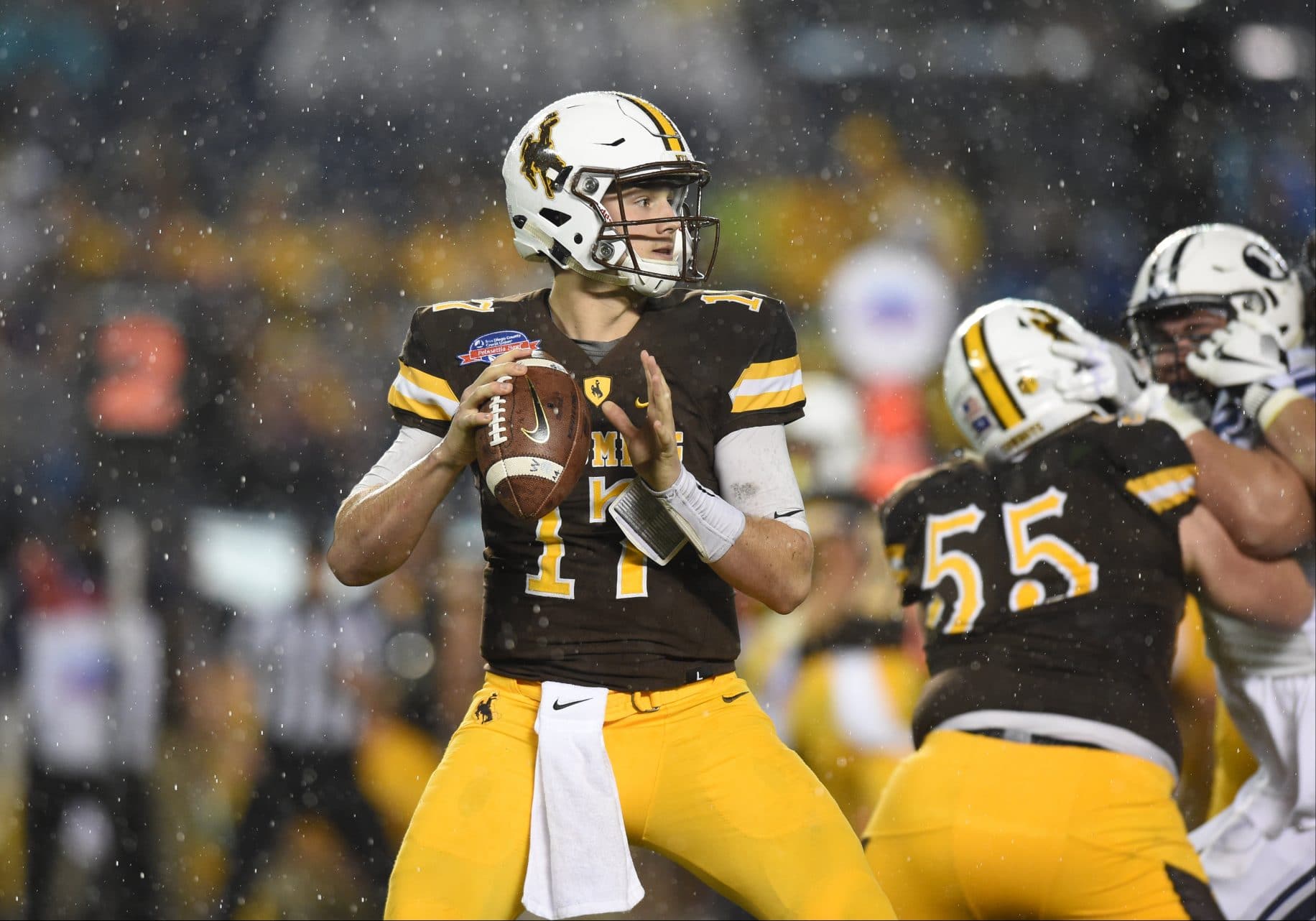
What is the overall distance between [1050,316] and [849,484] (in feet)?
9.67

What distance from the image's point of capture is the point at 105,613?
5699 mm

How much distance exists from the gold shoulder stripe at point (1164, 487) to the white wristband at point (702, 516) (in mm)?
1196

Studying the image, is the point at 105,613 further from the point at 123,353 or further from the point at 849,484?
the point at 849,484

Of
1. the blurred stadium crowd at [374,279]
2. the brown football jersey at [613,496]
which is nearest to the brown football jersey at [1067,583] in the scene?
the brown football jersey at [613,496]

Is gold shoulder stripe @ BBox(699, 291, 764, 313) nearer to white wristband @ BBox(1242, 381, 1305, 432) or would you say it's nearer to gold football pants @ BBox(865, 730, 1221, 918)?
gold football pants @ BBox(865, 730, 1221, 918)

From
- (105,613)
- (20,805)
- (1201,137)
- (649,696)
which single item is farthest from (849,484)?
(649,696)

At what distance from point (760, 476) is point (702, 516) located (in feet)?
0.72

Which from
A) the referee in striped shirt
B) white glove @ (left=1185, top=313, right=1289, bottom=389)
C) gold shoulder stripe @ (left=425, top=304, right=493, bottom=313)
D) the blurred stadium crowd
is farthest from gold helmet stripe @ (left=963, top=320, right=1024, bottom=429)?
the referee in striped shirt

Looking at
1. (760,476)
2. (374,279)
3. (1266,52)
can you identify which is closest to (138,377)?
(374,279)

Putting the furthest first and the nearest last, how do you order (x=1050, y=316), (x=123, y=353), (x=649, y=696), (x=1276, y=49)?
(x=1276, y=49) → (x=123, y=353) → (x=1050, y=316) → (x=649, y=696)

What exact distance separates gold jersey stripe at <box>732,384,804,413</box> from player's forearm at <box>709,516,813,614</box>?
22cm

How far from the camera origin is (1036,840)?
8.53 ft

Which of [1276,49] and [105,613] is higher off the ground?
[1276,49]

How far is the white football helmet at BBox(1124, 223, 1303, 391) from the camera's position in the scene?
3.94 metres
